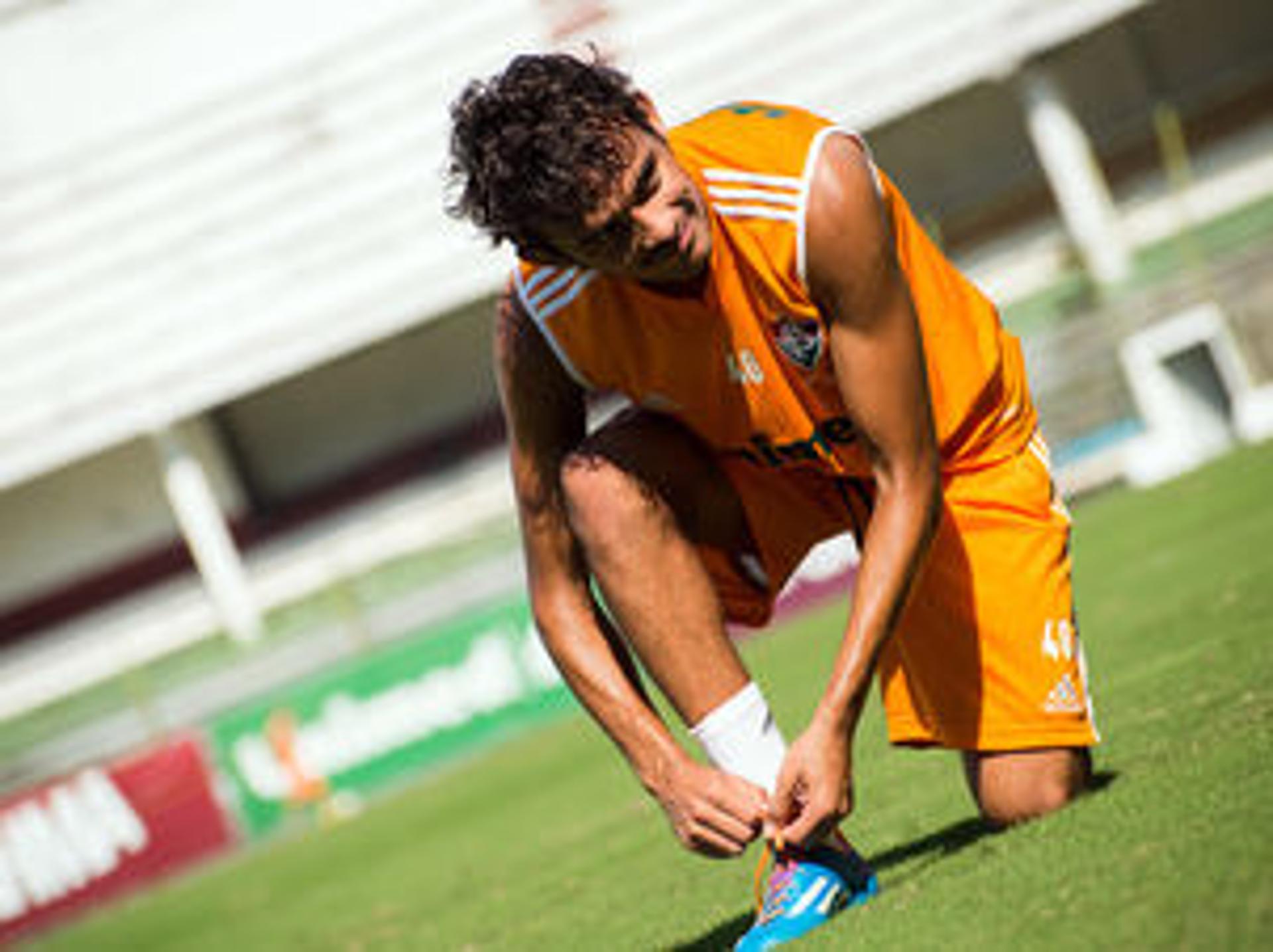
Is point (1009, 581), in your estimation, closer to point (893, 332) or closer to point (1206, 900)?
Result: point (893, 332)

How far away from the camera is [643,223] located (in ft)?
12.0

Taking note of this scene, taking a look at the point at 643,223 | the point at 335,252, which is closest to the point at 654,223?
the point at 643,223

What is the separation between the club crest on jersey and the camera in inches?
155

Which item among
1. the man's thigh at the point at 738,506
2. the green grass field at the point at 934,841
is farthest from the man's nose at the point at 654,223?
the green grass field at the point at 934,841

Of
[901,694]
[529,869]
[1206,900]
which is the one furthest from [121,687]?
[1206,900]

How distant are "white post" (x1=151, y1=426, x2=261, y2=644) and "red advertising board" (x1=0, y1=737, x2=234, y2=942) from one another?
7118 millimetres

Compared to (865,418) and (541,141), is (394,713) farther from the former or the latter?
(541,141)

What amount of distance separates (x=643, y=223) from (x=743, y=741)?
113cm

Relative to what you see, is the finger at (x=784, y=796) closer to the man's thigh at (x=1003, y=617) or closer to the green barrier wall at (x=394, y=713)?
the man's thigh at (x=1003, y=617)

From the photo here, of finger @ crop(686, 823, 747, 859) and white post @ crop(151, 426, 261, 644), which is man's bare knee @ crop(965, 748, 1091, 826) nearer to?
finger @ crop(686, 823, 747, 859)

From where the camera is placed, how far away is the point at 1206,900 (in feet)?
9.96

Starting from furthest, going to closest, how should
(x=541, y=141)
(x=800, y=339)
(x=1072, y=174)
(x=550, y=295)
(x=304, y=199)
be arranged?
(x=304, y=199)
(x=1072, y=174)
(x=550, y=295)
(x=800, y=339)
(x=541, y=141)

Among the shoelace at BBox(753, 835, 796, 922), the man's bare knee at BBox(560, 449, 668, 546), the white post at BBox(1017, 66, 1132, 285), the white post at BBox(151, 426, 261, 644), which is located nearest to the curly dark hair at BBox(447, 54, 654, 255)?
the man's bare knee at BBox(560, 449, 668, 546)

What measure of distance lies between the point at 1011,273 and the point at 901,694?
19.1 metres
